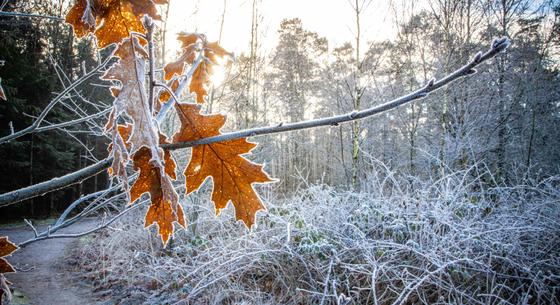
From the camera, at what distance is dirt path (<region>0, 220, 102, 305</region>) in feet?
16.8

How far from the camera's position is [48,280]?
6.17 m

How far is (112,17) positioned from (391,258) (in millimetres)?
3431

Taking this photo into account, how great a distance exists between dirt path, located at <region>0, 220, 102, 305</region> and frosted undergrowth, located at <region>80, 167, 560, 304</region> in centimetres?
106

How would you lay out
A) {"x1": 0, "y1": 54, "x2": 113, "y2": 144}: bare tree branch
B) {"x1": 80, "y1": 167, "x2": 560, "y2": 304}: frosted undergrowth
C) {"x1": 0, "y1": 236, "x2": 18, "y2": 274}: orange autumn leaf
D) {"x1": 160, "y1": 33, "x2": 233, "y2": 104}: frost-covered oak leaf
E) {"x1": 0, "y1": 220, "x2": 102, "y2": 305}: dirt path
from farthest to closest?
1. {"x1": 0, "y1": 220, "x2": 102, "y2": 305}: dirt path
2. {"x1": 80, "y1": 167, "x2": 560, "y2": 304}: frosted undergrowth
3. {"x1": 0, "y1": 54, "x2": 113, "y2": 144}: bare tree branch
4. {"x1": 160, "y1": 33, "x2": 233, "y2": 104}: frost-covered oak leaf
5. {"x1": 0, "y1": 236, "x2": 18, "y2": 274}: orange autumn leaf

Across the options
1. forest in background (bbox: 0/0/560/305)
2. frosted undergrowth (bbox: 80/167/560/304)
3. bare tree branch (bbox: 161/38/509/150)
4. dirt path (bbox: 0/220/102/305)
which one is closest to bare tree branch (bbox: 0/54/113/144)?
forest in background (bbox: 0/0/560/305)

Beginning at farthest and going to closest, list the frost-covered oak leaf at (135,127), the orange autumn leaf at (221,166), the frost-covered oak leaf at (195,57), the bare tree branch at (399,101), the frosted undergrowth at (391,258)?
the frosted undergrowth at (391,258), the frost-covered oak leaf at (195,57), the orange autumn leaf at (221,166), the frost-covered oak leaf at (135,127), the bare tree branch at (399,101)

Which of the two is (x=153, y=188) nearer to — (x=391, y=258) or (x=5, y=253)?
(x=5, y=253)

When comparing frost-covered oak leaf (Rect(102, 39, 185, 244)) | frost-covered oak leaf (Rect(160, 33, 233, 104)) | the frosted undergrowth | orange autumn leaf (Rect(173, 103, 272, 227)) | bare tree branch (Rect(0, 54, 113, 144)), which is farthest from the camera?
the frosted undergrowth

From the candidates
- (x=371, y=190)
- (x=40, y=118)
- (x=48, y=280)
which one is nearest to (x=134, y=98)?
(x=40, y=118)

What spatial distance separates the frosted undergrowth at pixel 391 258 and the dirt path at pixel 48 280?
1.06 meters

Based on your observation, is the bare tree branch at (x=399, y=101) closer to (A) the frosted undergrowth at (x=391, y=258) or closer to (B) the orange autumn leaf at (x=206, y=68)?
(B) the orange autumn leaf at (x=206, y=68)

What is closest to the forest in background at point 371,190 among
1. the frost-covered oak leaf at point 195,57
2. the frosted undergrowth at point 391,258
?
the frosted undergrowth at point 391,258

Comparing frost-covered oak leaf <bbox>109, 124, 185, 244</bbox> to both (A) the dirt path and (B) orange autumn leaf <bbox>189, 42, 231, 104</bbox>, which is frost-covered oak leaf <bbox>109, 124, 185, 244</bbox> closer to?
(B) orange autumn leaf <bbox>189, 42, 231, 104</bbox>

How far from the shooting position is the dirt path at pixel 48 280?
5.11 metres
